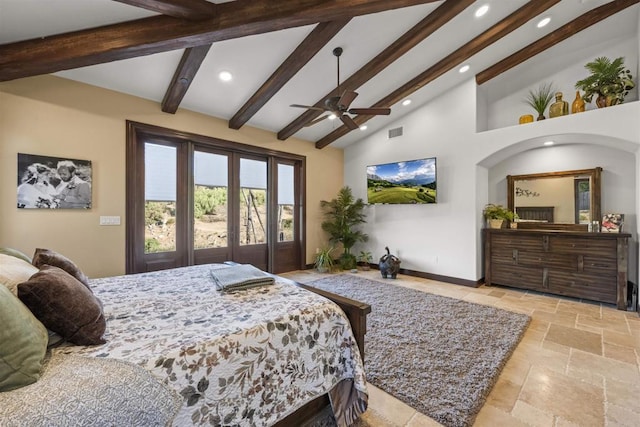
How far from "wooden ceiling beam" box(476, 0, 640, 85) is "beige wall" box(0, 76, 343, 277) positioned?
17.1 ft

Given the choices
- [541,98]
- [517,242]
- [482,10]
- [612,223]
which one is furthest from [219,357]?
[541,98]

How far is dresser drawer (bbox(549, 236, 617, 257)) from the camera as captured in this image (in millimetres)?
3709

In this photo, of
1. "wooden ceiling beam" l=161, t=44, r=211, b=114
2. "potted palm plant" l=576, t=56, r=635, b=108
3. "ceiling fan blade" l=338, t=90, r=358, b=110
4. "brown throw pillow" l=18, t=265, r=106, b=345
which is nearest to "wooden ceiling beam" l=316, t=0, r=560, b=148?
"potted palm plant" l=576, t=56, r=635, b=108

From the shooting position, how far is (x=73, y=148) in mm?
3348

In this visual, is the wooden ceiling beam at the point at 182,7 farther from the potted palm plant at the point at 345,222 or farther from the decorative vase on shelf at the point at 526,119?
the decorative vase on shelf at the point at 526,119

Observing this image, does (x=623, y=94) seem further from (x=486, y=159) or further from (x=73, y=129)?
(x=73, y=129)

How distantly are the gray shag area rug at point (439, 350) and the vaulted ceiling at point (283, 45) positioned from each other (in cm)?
315

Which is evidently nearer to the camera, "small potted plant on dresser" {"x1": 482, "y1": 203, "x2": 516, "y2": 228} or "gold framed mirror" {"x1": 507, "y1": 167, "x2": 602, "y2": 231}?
"gold framed mirror" {"x1": 507, "y1": 167, "x2": 602, "y2": 231}

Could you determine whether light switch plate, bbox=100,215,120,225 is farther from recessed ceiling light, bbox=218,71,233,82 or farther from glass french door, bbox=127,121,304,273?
recessed ceiling light, bbox=218,71,233,82

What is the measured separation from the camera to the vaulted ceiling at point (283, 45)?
96.7 inches

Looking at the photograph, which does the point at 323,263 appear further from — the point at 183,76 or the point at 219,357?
the point at 219,357

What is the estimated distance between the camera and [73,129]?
3.35 metres

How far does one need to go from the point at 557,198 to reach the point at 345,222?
380 cm

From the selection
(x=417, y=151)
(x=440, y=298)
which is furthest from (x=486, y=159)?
(x=440, y=298)
